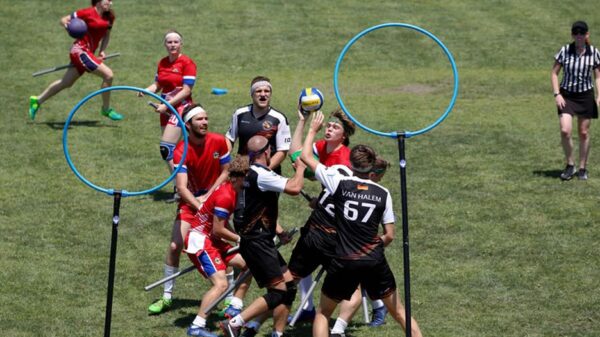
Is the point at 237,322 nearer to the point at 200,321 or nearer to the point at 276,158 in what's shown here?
the point at 200,321

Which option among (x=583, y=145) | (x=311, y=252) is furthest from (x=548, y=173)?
(x=311, y=252)

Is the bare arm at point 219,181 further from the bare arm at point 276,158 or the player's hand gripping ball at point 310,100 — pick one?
the player's hand gripping ball at point 310,100

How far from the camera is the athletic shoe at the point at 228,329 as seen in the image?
10000 millimetres

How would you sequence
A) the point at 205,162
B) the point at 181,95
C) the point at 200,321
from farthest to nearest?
1. the point at 181,95
2. the point at 205,162
3. the point at 200,321

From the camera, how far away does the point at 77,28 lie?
716 inches

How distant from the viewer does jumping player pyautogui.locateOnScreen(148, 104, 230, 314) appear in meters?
11.2

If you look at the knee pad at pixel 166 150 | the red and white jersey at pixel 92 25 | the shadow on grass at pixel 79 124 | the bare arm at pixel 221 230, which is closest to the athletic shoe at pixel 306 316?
the bare arm at pixel 221 230

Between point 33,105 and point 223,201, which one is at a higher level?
point 223,201

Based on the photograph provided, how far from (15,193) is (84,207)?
1184 mm

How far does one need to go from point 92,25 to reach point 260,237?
9.92 m

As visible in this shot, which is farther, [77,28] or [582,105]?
[77,28]

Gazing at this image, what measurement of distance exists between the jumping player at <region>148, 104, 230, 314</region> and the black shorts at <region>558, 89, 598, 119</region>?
263 inches

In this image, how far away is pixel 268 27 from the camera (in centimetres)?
2550

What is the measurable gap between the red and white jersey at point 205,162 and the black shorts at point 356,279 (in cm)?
242
